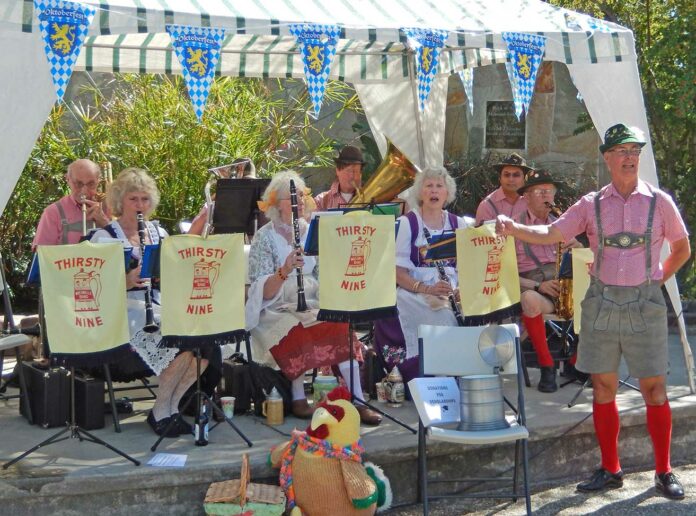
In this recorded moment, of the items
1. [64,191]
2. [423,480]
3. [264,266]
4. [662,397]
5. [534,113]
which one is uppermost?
[534,113]

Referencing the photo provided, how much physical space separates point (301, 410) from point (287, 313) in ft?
1.93

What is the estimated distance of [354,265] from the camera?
223 inches

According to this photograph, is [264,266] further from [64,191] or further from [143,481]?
[64,191]

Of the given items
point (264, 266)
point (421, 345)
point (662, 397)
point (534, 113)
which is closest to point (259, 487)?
point (421, 345)

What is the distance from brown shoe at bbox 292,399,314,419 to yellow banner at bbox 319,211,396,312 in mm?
727

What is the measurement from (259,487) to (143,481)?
556 mm

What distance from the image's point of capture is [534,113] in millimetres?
12195

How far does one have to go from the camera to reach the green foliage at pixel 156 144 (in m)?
9.92

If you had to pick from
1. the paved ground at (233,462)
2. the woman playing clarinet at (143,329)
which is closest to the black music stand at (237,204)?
the woman playing clarinet at (143,329)

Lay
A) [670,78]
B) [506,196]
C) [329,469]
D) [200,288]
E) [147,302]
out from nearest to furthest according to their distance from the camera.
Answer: [329,469] < [200,288] < [147,302] < [506,196] < [670,78]

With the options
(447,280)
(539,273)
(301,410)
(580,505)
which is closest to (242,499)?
(301,410)

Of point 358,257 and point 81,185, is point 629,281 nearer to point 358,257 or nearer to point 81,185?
point 358,257

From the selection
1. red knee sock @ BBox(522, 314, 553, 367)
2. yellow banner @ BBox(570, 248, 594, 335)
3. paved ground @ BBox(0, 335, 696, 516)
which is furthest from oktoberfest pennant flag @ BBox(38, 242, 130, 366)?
red knee sock @ BBox(522, 314, 553, 367)

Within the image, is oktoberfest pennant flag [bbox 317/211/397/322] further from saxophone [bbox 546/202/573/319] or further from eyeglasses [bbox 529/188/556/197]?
eyeglasses [bbox 529/188/556/197]
